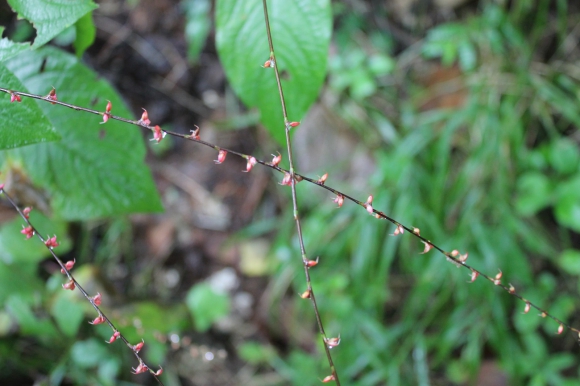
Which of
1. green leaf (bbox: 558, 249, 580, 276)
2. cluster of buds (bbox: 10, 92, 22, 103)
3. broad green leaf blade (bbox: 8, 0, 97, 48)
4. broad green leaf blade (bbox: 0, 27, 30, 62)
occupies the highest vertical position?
broad green leaf blade (bbox: 8, 0, 97, 48)

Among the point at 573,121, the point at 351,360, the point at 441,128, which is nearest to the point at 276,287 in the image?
the point at 351,360

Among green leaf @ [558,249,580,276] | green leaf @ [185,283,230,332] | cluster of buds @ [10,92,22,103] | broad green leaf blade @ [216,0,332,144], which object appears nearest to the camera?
cluster of buds @ [10,92,22,103]

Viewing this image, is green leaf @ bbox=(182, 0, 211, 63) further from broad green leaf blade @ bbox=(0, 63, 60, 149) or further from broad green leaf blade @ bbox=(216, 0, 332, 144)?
broad green leaf blade @ bbox=(0, 63, 60, 149)

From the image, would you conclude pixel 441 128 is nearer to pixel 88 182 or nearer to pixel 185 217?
pixel 185 217

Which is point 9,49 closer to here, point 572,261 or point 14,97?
point 14,97

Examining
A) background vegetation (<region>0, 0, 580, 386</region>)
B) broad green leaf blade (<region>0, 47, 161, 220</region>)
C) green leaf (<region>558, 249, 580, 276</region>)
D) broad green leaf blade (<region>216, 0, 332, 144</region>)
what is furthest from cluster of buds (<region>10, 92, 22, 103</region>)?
green leaf (<region>558, 249, 580, 276</region>)
